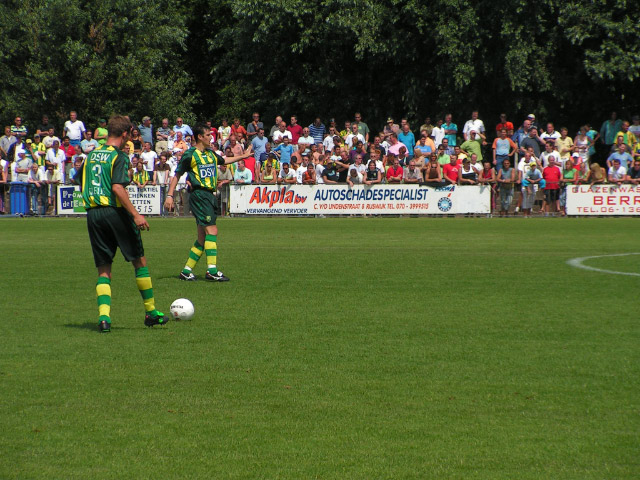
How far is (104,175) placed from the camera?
26.6 ft

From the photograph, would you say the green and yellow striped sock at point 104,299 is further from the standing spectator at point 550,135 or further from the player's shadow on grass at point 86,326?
the standing spectator at point 550,135

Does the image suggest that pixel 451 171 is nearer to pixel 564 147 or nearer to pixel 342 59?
pixel 564 147

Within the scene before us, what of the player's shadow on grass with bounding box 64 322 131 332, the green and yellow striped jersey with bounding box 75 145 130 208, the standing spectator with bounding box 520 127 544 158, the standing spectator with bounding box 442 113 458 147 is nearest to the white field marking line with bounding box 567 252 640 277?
the player's shadow on grass with bounding box 64 322 131 332

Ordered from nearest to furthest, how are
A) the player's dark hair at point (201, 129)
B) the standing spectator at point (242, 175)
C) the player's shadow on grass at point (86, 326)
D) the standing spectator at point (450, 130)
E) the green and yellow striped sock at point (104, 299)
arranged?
the green and yellow striped sock at point (104, 299)
the player's shadow on grass at point (86, 326)
the player's dark hair at point (201, 129)
the standing spectator at point (242, 175)
the standing spectator at point (450, 130)

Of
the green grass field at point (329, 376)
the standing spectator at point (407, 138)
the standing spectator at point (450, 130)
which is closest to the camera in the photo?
the green grass field at point (329, 376)

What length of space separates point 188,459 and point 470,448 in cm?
145

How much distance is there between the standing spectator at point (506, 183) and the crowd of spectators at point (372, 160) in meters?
0.03

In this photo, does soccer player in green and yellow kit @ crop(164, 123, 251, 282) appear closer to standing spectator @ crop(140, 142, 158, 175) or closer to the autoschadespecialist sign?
the autoschadespecialist sign


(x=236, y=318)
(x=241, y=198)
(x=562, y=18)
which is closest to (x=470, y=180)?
(x=241, y=198)

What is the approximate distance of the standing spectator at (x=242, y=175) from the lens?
27375 mm

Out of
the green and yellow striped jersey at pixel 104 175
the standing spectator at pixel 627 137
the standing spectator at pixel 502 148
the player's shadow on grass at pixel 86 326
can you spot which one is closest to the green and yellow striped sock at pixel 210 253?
the player's shadow on grass at pixel 86 326

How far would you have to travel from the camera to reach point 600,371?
6.60 metres

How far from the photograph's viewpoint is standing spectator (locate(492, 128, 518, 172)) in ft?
91.8

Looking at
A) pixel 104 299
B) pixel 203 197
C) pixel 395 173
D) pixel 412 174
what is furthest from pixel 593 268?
pixel 395 173
